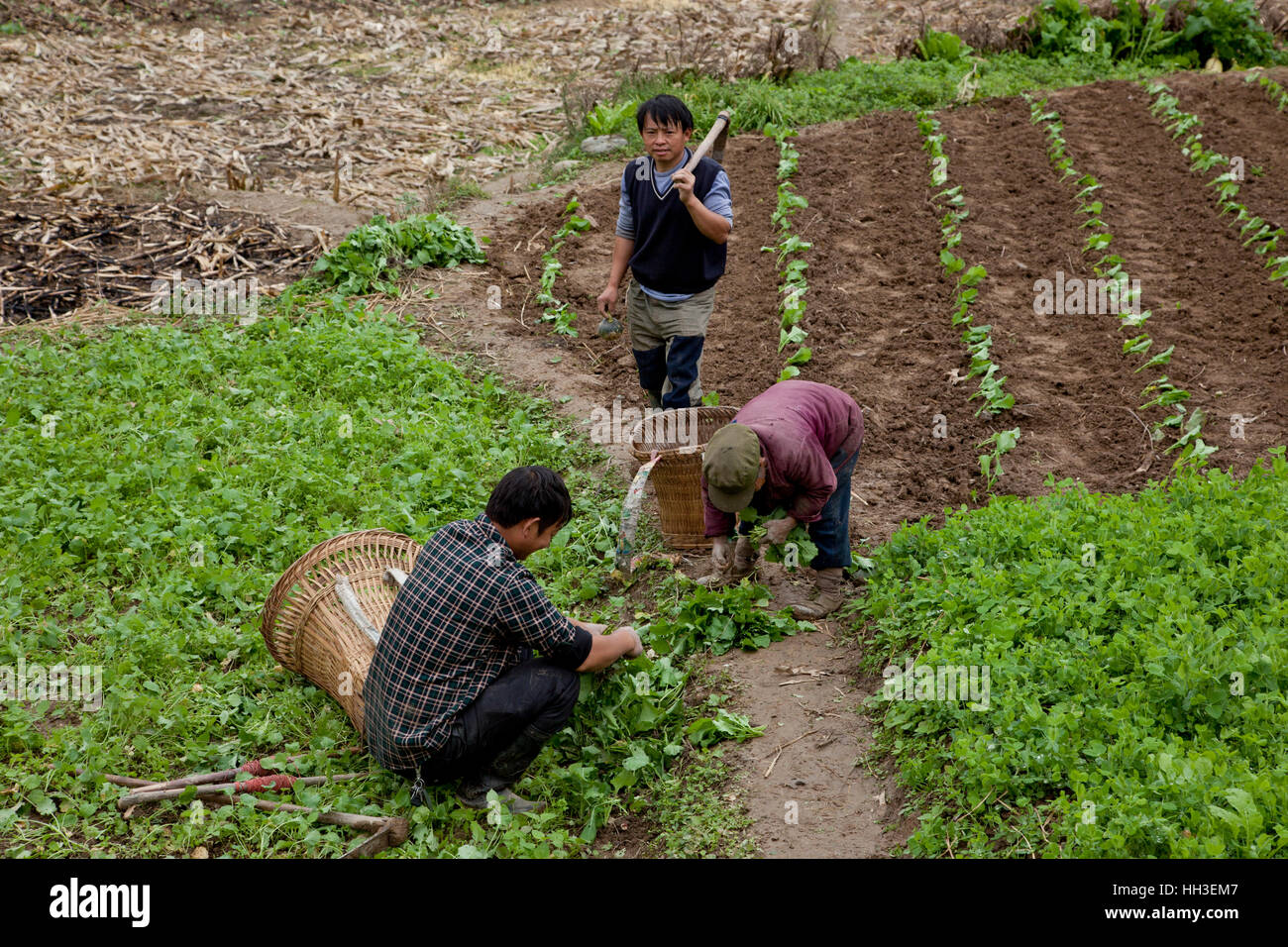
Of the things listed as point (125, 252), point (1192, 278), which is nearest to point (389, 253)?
point (125, 252)

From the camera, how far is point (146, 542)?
570cm

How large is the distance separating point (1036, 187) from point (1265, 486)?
6.49 metres

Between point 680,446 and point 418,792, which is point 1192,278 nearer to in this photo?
point 680,446

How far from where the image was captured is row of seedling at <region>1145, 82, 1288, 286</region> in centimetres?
902

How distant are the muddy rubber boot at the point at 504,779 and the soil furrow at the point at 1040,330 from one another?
345 centimetres

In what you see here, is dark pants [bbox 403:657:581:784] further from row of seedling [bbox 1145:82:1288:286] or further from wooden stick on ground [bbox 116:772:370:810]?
row of seedling [bbox 1145:82:1288:286]

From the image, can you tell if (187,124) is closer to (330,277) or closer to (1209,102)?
(330,277)

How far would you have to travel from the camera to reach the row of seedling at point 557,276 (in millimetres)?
8961

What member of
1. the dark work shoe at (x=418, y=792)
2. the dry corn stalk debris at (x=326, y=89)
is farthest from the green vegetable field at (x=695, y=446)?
the dry corn stalk debris at (x=326, y=89)

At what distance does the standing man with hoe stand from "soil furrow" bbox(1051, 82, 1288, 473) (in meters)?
3.19

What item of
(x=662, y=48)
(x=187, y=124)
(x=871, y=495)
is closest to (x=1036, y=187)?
(x=871, y=495)

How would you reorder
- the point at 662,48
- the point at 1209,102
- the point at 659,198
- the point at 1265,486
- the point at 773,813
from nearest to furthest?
the point at 773,813, the point at 1265,486, the point at 659,198, the point at 1209,102, the point at 662,48

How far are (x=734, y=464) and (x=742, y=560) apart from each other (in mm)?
947

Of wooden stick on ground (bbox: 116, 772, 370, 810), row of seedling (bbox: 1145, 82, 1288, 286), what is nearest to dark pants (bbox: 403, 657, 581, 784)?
wooden stick on ground (bbox: 116, 772, 370, 810)
